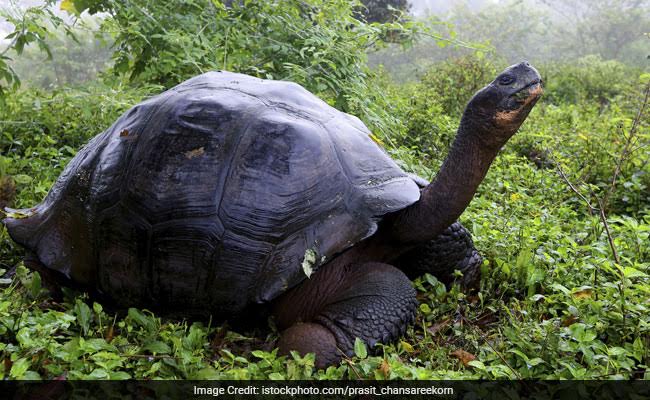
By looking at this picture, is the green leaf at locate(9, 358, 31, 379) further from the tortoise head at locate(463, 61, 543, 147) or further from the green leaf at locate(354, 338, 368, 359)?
the tortoise head at locate(463, 61, 543, 147)

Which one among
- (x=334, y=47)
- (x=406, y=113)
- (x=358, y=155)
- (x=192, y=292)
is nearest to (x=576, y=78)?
(x=406, y=113)

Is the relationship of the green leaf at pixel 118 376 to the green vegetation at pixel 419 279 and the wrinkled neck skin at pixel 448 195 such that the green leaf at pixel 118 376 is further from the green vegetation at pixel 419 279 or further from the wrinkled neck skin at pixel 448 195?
the wrinkled neck skin at pixel 448 195

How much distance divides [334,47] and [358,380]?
356 centimetres

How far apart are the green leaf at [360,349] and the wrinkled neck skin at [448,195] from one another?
0.52 meters

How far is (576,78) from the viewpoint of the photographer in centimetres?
1041

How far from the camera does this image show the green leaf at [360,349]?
214 cm

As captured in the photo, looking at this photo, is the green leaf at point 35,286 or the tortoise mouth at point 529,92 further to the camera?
the green leaf at point 35,286

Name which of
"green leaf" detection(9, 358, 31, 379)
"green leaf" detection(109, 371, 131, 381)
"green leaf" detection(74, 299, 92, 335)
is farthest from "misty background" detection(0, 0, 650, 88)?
"green leaf" detection(9, 358, 31, 379)

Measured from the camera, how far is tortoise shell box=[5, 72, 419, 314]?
2424 millimetres

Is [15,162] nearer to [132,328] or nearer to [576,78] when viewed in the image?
[132,328]

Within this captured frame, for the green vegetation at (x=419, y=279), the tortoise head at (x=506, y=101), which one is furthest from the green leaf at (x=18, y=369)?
the tortoise head at (x=506, y=101)

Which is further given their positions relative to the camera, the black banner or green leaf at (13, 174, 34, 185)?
green leaf at (13, 174, 34, 185)

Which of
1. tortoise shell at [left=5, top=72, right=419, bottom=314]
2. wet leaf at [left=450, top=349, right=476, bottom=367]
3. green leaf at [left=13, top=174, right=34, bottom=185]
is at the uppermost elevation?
tortoise shell at [left=5, top=72, right=419, bottom=314]

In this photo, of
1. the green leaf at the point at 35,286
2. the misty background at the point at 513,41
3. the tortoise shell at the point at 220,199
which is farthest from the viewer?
the misty background at the point at 513,41
